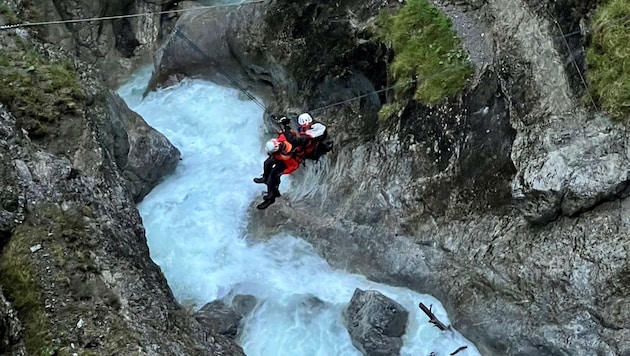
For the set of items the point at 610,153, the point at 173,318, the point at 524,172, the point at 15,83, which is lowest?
the point at 173,318

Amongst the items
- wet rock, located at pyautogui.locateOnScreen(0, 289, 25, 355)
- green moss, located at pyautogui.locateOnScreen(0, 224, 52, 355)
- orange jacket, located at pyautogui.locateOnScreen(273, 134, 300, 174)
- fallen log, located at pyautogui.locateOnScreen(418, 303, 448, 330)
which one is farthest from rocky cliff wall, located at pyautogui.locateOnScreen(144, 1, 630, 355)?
wet rock, located at pyautogui.locateOnScreen(0, 289, 25, 355)

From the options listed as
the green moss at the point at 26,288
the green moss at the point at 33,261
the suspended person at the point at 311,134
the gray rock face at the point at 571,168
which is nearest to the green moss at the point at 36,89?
the green moss at the point at 33,261

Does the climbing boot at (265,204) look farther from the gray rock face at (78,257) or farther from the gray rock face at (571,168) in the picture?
the gray rock face at (571,168)

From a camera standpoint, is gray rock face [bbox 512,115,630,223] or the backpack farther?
the backpack

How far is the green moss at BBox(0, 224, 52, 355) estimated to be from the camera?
806 cm

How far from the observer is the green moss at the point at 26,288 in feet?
26.5

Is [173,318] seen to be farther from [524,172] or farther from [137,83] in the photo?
[137,83]

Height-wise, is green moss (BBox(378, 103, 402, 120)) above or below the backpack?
above

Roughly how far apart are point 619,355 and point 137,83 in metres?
14.7

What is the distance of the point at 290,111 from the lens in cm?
1652

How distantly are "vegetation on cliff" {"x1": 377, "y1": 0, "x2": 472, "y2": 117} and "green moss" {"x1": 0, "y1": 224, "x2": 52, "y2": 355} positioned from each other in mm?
7941

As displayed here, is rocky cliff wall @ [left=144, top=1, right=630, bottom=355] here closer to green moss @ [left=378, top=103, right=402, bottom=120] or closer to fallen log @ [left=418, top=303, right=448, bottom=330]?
green moss @ [left=378, top=103, right=402, bottom=120]

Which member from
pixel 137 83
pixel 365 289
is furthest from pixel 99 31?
pixel 365 289

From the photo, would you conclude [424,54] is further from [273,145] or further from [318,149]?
[273,145]
